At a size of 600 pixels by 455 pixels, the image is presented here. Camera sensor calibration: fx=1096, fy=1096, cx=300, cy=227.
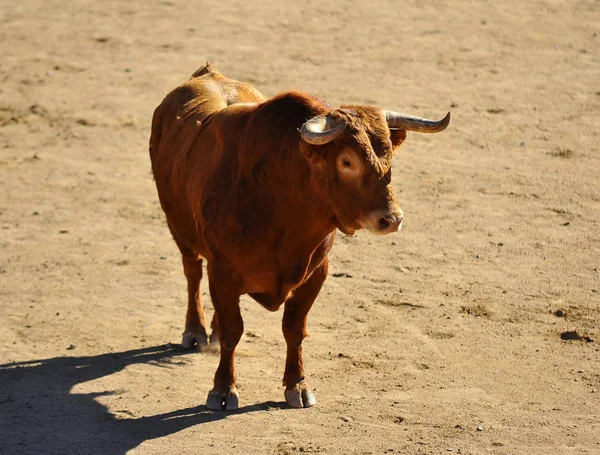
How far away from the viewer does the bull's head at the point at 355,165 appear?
23.9ft

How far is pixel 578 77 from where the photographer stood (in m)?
15.5

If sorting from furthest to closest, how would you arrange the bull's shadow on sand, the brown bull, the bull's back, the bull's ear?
the bull's back < the bull's ear < the bull's shadow on sand < the brown bull

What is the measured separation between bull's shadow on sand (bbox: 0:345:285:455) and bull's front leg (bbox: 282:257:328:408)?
20 centimetres

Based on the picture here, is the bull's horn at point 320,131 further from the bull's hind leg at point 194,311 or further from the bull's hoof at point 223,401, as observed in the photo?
the bull's hind leg at point 194,311

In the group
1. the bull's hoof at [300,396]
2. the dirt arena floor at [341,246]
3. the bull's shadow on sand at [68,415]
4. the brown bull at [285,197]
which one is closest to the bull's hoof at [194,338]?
the dirt arena floor at [341,246]

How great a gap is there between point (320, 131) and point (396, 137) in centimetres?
75

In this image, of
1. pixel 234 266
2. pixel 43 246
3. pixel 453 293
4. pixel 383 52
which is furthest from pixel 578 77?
pixel 234 266

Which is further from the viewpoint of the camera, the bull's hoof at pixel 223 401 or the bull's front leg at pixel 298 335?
the bull's front leg at pixel 298 335

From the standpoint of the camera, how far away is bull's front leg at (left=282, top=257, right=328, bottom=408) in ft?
27.5

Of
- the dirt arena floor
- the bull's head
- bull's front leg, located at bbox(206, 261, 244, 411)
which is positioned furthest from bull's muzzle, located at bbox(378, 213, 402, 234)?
the dirt arena floor

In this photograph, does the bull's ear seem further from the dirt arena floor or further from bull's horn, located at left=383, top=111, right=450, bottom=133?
the dirt arena floor

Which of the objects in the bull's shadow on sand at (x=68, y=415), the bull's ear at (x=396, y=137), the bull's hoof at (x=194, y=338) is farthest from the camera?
the bull's hoof at (x=194, y=338)

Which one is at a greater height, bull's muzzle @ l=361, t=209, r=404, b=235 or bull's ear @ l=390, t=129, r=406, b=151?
bull's ear @ l=390, t=129, r=406, b=151

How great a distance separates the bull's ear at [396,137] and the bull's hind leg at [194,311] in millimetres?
2540
